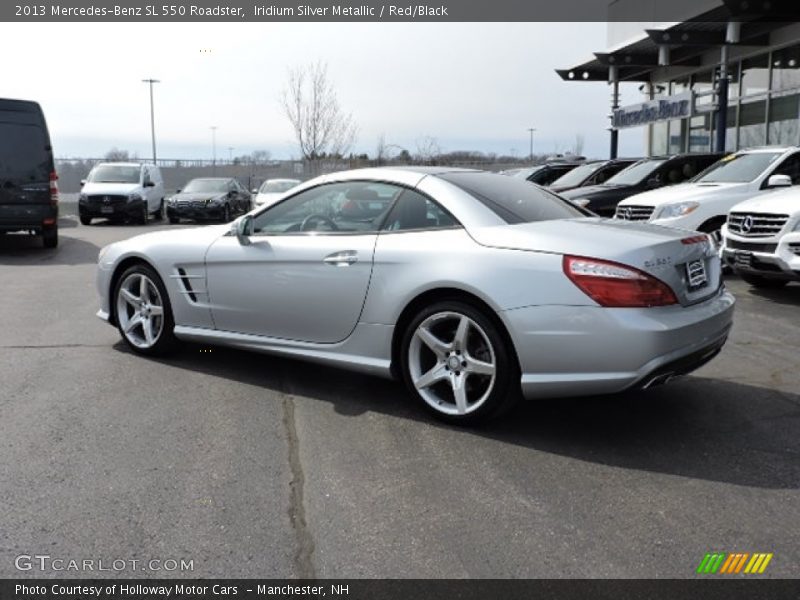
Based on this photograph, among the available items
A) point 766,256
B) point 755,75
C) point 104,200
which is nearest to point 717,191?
point 766,256

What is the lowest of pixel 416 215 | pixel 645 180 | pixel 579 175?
pixel 416 215

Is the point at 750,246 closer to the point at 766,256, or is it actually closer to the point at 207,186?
the point at 766,256

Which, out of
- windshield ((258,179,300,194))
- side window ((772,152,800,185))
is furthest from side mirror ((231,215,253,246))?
windshield ((258,179,300,194))

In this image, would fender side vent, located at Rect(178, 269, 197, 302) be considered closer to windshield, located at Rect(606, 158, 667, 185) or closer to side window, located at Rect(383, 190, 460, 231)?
side window, located at Rect(383, 190, 460, 231)

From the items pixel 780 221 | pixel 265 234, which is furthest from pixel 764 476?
pixel 780 221

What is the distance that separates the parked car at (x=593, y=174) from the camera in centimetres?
1570

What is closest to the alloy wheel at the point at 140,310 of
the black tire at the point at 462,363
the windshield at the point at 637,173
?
the black tire at the point at 462,363

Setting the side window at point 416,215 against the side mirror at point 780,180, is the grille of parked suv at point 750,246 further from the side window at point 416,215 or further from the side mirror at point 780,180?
the side window at point 416,215

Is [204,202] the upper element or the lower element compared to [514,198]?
lower

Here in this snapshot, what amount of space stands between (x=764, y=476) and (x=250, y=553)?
7.80 feet

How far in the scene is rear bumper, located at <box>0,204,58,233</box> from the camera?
12.4 metres

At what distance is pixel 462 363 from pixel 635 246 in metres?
1.11

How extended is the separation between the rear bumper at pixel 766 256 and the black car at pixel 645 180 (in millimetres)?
4754

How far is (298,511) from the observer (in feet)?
10.4
